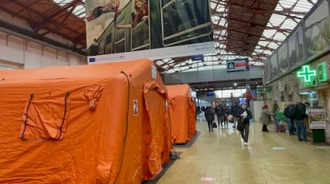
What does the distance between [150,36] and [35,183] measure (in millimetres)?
3078

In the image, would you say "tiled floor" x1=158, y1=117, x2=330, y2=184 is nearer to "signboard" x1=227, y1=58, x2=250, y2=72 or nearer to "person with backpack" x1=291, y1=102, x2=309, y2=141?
"person with backpack" x1=291, y1=102, x2=309, y2=141

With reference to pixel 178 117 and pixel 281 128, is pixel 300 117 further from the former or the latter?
pixel 178 117

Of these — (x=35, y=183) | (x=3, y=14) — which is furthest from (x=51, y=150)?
(x=3, y=14)

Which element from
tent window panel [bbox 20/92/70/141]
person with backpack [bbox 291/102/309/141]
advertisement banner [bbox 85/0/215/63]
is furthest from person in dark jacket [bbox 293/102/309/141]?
tent window panel [bbox 20/92/70/141]

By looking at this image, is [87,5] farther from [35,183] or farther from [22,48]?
[22,48]

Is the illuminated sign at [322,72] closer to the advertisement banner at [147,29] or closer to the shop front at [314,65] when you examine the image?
the shop front at [314,65]

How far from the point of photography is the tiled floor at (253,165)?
480 centimetres

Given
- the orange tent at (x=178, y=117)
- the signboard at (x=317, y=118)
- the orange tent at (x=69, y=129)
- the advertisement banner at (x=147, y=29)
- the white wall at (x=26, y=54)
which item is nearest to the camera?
the orange tent at (x=69, y=129)

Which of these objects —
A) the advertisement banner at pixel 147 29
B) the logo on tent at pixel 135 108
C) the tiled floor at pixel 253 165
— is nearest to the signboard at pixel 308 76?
the tiled floor at pixel 253 165

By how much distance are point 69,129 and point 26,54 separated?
30.1 ft

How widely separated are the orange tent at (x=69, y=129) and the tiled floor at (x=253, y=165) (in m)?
1.67

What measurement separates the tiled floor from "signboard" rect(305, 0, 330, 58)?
3015mm

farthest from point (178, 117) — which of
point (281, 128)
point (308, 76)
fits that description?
point (281, 128)

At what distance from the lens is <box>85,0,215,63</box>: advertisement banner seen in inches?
180
